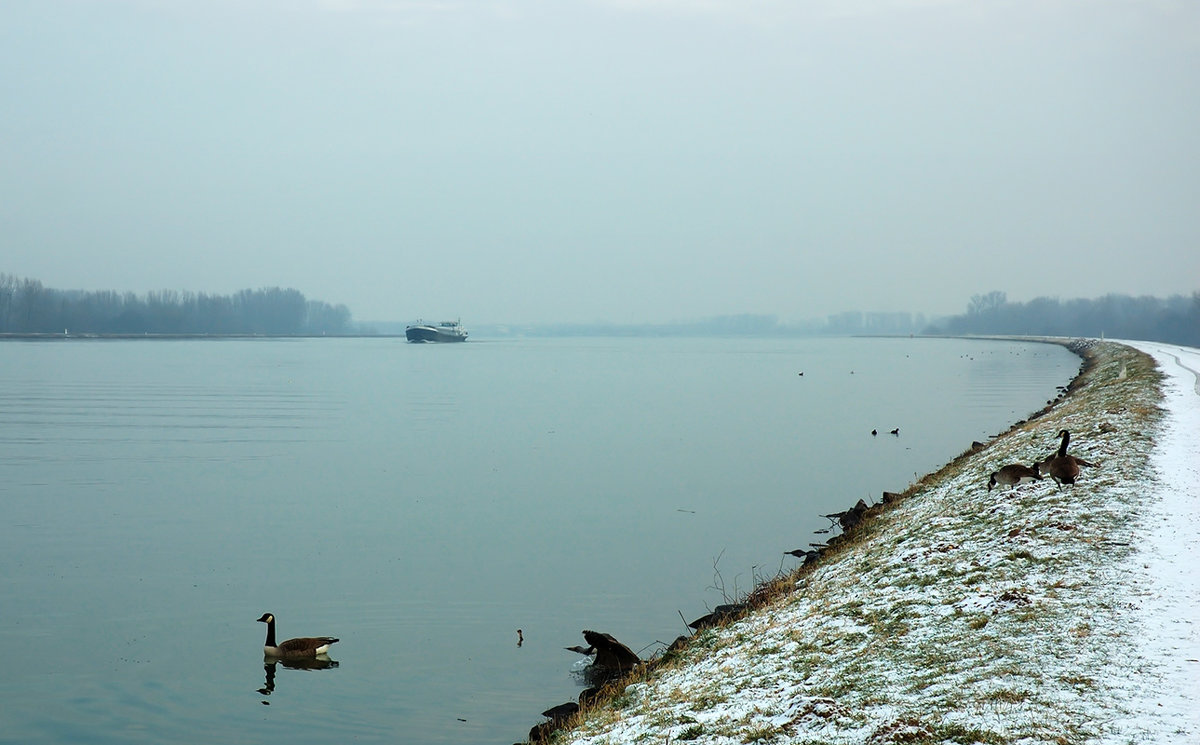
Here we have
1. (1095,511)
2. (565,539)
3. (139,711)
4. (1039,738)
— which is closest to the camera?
(1039,738)

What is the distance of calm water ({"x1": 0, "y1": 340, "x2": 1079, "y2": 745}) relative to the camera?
1138cm

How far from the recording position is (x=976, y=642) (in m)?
9.00

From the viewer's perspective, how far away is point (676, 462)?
29.8 m

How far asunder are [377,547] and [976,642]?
1227 centimetres

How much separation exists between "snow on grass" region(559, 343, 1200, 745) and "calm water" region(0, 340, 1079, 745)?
238cm

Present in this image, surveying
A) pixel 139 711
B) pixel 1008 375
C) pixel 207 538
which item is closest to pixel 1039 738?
pixel 139 711

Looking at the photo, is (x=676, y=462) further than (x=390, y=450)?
No

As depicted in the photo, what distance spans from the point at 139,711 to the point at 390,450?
21162 mm

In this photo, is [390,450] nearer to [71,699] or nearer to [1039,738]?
[71,699]

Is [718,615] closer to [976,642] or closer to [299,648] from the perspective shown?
[976,642]

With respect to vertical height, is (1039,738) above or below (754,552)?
above

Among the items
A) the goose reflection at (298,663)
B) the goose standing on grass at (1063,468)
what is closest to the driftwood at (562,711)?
the goose reflection at (298,663)

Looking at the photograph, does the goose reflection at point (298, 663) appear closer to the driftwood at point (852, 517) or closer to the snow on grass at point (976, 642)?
the snow on grass at point (976, 642)

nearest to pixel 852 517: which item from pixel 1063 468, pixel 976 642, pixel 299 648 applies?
pixel 1063 468
